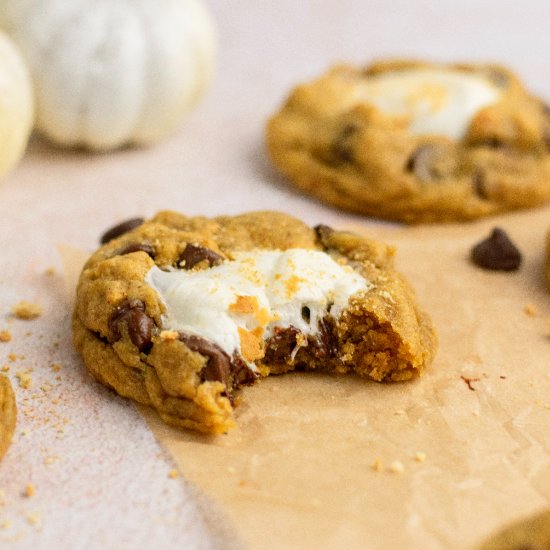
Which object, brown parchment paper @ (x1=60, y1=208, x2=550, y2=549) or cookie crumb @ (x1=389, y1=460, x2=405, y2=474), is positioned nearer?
brown parchment paper @ (x1=60, y1=208, x2=550, y2=549)

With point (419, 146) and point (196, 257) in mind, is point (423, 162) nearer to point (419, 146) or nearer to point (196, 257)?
point (419, 146)

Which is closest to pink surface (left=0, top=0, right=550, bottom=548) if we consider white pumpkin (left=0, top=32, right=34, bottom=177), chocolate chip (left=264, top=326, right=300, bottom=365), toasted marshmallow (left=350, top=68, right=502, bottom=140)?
white pumpkin (left=0, top=32, right=34, bottom=177)

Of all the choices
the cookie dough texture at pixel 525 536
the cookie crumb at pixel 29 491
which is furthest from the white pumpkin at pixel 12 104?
the cookie dough texture at pixel 525 536

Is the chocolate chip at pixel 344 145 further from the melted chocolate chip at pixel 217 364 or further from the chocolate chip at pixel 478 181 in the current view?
the melted chocolate chip at pixel 217 364

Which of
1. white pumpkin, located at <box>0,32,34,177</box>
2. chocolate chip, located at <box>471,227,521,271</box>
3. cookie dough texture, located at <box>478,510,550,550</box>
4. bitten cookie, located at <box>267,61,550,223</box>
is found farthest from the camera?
bitten cookie, located at <box>267,61,550,223</box>

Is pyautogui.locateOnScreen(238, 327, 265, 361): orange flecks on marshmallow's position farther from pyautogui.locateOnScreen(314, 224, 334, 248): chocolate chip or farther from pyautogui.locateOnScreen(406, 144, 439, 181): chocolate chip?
pyautogui.locateOnScreen(406, 144, 439, 181): chocolate chip

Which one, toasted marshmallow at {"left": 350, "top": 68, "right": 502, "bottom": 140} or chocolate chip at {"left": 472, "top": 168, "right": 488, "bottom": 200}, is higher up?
toasted marshmallow at {"left": 350, "top": 68, "right": 502, "bottom": 140}
